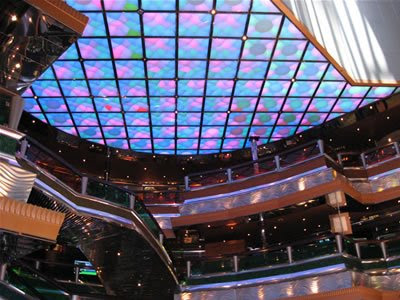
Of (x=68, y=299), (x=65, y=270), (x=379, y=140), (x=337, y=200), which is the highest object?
(x=379, y=140)

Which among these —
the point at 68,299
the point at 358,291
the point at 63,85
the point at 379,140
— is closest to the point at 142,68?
the point at 63,85

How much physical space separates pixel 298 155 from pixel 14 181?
43.6ft

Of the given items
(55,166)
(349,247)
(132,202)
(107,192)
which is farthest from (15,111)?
(349,247)

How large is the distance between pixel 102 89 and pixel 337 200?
10.9 metres

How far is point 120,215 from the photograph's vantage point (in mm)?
14156

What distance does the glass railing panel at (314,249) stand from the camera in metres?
16.1

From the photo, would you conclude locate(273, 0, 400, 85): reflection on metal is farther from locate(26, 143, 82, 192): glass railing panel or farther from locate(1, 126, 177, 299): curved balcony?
locate(26, 143, 82, 192): glass railing panel

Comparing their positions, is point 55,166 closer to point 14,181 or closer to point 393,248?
point 14,181

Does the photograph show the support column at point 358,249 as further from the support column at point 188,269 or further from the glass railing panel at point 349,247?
the support column at point 188,269

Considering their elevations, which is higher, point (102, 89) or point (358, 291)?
point (102, 89)

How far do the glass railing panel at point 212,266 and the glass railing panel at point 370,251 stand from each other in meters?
4.77

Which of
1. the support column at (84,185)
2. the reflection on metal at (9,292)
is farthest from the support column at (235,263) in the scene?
the reflection on metal at (9,292)

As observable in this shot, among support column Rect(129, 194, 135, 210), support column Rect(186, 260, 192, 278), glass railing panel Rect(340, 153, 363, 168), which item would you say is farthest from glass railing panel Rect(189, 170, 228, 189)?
support column Rect(129, 194, 135, 210)

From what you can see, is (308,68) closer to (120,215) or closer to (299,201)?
(299,201)
